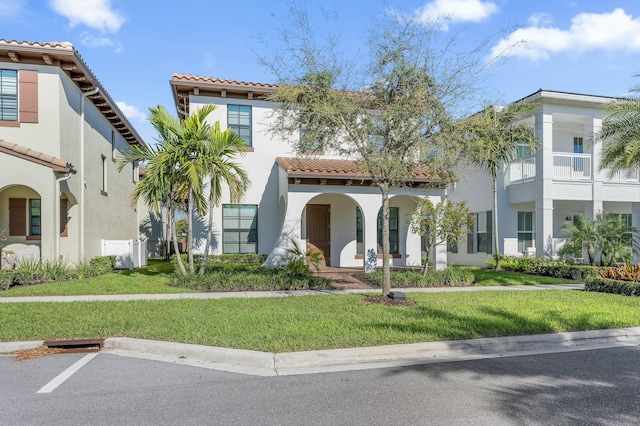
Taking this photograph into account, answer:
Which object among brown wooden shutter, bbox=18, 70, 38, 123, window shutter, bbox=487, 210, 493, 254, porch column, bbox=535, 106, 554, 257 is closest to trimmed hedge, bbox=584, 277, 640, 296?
porch column, bbox=535, 106, 554, 257

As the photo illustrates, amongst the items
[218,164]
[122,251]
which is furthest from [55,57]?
[122,251]

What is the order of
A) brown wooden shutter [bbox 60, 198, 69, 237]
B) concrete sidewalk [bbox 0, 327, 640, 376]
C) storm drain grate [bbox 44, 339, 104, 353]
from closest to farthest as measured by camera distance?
concrete sidewalk [bbox 0, 327, 640, 376] → storm drain grate [bbox 44, 339, 104, 353] → brown wooden shutter [bbox 60, 198, 69, 237]

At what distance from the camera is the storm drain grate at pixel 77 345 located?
20.6 feet

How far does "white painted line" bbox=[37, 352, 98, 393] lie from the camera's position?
4.79 m

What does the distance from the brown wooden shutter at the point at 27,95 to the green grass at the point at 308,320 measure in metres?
6.65

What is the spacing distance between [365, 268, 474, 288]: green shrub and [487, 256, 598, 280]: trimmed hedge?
4.04m

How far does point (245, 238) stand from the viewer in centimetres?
A: 1568

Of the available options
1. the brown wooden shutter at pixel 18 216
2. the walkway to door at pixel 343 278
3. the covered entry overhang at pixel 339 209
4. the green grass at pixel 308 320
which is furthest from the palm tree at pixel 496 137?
the brown wooden shutter at pixel 18 216

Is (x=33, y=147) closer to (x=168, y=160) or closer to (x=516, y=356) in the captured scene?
(x=168, y=160)

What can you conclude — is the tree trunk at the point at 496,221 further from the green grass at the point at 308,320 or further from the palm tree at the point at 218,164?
the palm tree at the point at 218,164

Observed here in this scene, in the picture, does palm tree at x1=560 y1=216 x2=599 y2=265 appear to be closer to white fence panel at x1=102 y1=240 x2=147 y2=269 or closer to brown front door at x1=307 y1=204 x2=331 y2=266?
brown front door at x1=307 y1=204 x2=331 y2=266

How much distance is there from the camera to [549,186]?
1739 cm

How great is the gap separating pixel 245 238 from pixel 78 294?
6.28 m

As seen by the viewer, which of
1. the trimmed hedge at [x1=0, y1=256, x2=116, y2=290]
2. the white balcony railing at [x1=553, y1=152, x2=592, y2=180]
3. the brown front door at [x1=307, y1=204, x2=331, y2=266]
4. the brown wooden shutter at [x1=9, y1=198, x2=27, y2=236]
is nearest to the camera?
the trimmed hedge at [x1=0, y1=256, x2=116, y2=290]
